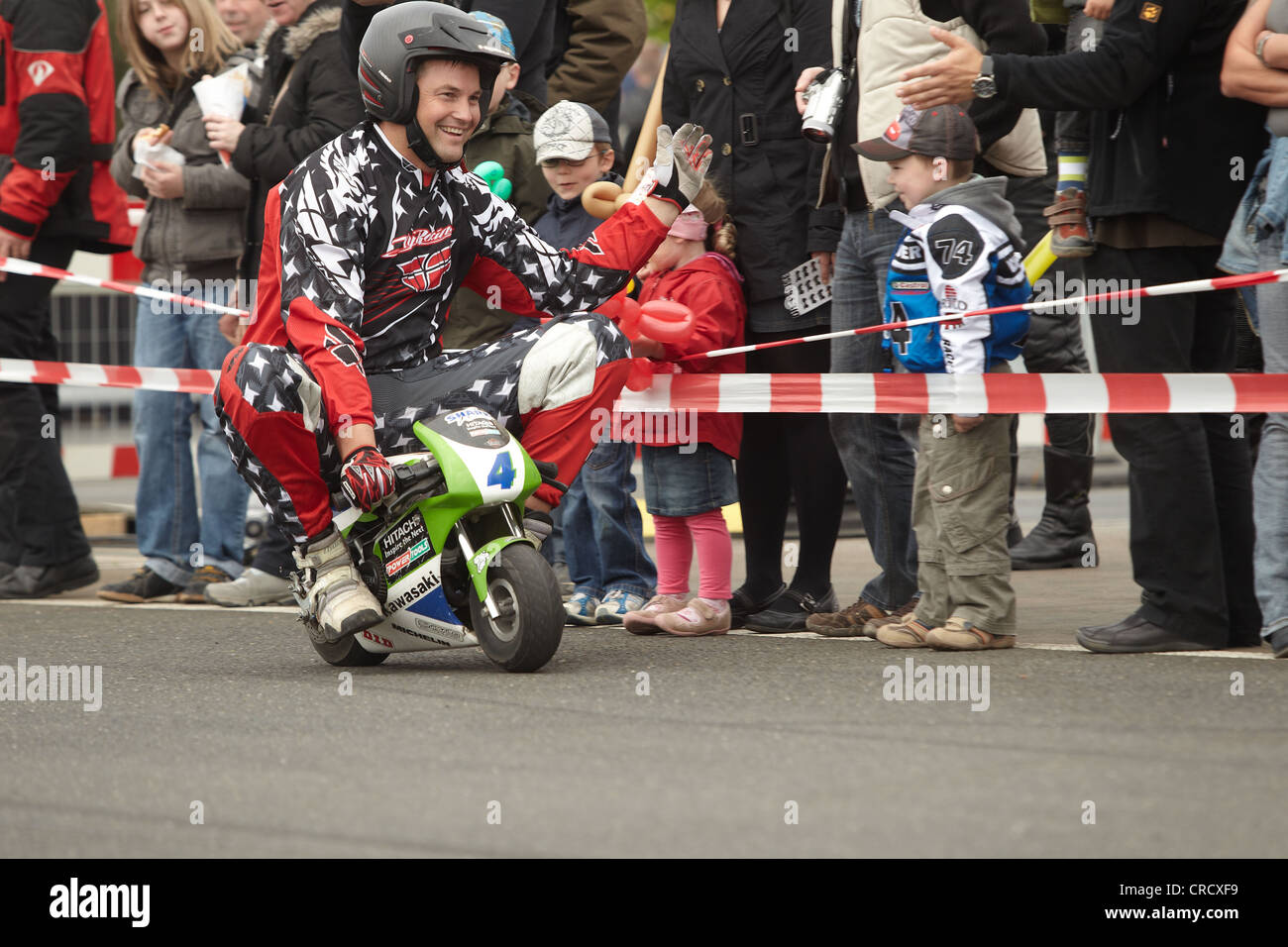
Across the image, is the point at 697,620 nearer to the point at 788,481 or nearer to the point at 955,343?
the point at 788,481

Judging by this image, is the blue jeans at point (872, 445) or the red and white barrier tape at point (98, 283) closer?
the blue jeans at point (872, 445)

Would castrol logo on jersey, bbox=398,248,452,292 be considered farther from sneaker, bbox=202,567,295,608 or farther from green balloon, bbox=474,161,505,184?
sneaker, bbox=202,567,295,608

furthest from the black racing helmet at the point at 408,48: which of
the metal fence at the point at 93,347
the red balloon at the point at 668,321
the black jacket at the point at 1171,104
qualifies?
the metal fence at the point at 93,347

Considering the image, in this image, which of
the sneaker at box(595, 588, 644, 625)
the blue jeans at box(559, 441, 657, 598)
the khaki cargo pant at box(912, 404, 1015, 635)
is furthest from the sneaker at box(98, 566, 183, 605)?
the khaki cargo pant at box(912, 404, 1015, 635)

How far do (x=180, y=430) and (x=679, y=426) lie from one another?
8.82 ft

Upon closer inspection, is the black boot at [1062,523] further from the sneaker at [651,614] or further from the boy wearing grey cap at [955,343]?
the boy wearing grey cap at [955,343]

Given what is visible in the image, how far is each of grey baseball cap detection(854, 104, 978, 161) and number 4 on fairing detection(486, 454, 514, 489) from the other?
5.18 ft

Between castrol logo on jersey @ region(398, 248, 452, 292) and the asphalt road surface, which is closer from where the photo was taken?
the asphalt road surface

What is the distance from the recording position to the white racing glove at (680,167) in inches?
238

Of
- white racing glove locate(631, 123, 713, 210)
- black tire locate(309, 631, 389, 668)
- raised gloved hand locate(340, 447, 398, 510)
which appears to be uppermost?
white racing glove locate(631, 123, 713, 210)

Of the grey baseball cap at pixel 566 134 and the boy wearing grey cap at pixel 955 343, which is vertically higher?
the grey baseball cap at pixel 566 134

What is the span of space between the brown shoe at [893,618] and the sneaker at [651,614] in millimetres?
706

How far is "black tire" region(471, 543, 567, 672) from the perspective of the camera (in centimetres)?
520

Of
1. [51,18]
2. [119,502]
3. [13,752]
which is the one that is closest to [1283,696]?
[13,752]
